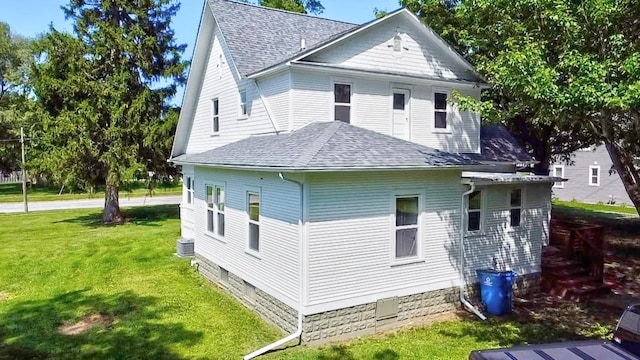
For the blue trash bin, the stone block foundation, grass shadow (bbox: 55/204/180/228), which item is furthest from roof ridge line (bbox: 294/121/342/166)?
grass shadow (bbox: 55/204/180/228)

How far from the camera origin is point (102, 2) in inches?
880

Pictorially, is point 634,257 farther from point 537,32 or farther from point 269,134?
point 269,134

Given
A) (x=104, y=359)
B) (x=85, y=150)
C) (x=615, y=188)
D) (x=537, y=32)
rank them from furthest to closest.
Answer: (x=615, y=188) < (x=85, y=150) < (x=537, y=32) < (x=104, y=359)

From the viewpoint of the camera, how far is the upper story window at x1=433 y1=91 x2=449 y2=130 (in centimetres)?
1338

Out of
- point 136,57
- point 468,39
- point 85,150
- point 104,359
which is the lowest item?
point 104,359

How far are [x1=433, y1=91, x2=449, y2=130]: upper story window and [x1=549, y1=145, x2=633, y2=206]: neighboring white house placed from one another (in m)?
Result: 23.3

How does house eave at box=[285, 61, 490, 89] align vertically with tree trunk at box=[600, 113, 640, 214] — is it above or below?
above

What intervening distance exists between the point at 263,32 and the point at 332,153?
7.47 meters

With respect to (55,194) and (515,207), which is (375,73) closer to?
(515,207)

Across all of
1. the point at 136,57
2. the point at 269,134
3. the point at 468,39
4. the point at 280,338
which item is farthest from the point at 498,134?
the point at 136,57

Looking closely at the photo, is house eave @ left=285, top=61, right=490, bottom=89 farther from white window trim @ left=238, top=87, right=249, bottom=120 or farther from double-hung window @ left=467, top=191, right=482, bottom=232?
double-hung window @ left=467, top=191, right=482, bottom=232

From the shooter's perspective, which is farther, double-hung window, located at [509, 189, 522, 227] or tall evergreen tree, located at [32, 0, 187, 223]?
tall evergreen tree, located at [32, 0, 187, 223]

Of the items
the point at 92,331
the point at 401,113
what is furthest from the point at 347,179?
the point at 92,331

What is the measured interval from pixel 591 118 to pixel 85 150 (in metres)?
20.7
